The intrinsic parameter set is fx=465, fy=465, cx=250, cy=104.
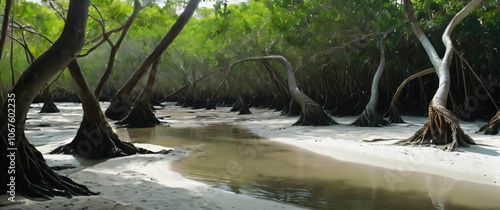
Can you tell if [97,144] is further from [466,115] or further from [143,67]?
[466,115]

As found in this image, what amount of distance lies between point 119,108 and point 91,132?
7988 mm

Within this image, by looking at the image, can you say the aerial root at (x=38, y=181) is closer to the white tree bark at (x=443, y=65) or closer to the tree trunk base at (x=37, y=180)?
the tree trunk base at (x=37, y=180)

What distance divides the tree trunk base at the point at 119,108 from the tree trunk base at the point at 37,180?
35.5 feet

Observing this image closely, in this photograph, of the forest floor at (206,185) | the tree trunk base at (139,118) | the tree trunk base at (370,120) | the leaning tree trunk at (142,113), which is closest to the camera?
the forest floor at (206,185)

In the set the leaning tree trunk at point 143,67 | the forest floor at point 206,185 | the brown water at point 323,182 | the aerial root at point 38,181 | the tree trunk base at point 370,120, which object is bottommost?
the brown water at point 323,182

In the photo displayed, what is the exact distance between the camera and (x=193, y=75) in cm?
3628

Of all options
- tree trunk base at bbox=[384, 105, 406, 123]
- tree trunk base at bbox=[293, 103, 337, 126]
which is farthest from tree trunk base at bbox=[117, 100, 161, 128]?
tree trunk base at bbox=[384, 105, 406, 123]

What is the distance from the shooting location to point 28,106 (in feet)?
14.3

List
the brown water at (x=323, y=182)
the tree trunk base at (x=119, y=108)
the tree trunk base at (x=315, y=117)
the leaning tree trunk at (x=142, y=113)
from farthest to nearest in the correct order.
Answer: the tree trunk base at (x=119, y=108)
the leaning tree trunk at (x=142, y=113)
the tree trunk base at (x=315, y=117)
the brown water at (x=323, y=182)

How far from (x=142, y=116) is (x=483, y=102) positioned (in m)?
11.0

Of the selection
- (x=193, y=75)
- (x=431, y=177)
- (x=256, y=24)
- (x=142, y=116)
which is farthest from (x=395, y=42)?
(x=193, y=75)

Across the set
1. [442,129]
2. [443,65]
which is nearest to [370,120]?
[443,65]

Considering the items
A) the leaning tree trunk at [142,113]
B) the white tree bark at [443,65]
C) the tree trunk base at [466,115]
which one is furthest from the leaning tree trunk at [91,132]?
the tree trunk base at [466,115]

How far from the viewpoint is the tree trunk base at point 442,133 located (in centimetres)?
814
